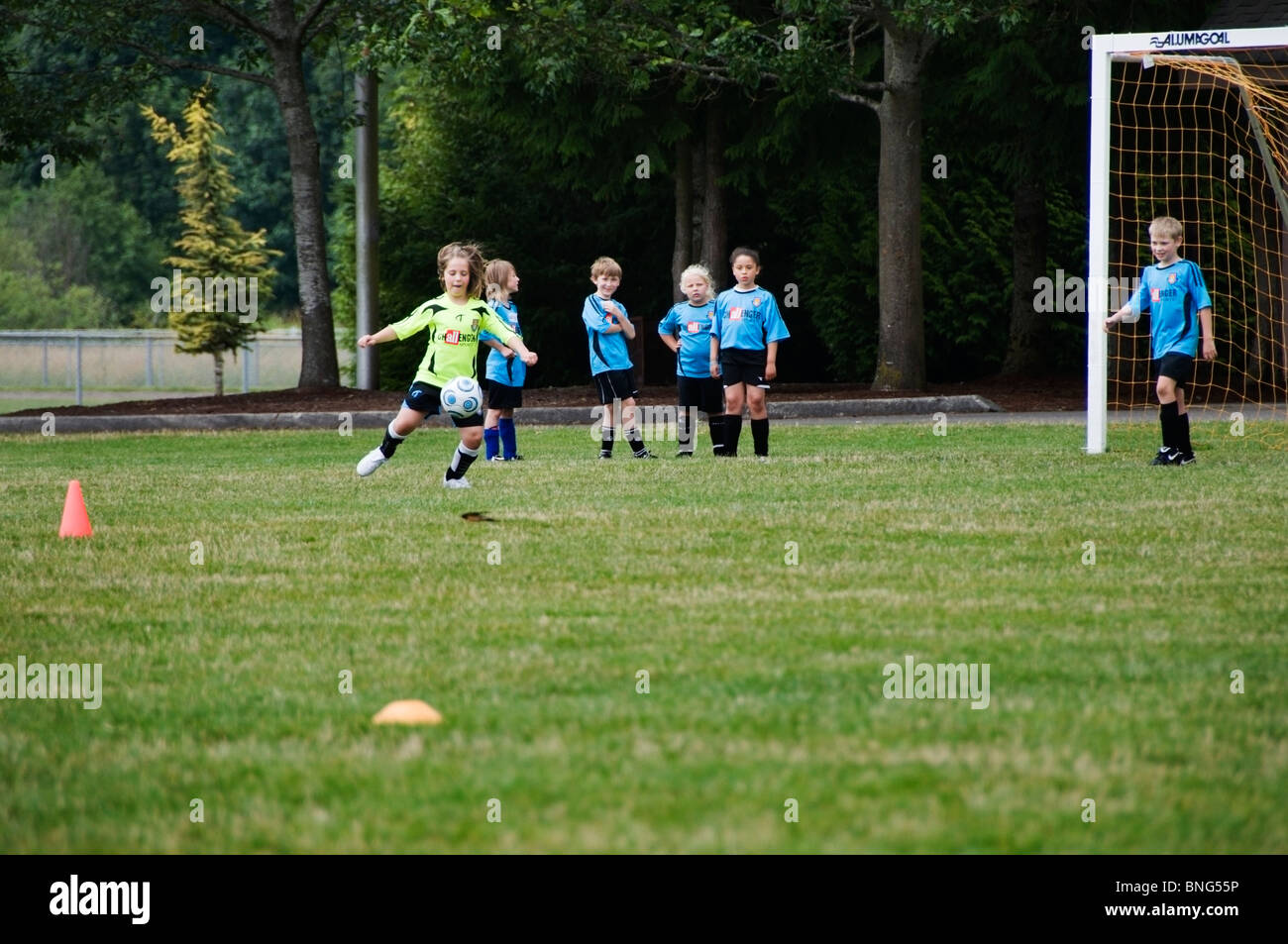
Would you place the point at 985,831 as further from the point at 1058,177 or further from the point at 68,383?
the point at 68,383

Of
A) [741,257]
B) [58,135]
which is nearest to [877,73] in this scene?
[741,257]

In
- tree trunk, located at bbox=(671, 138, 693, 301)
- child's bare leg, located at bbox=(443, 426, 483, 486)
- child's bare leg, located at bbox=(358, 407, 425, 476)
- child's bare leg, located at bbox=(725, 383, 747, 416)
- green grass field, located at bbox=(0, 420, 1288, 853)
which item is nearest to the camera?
green grass field, located at bbox=(0, 420, 1288, 853)

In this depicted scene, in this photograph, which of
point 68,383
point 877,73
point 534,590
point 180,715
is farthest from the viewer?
point 68,383

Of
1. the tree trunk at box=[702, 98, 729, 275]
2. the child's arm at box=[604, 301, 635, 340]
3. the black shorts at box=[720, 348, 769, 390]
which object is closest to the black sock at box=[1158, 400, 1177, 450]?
the black shorts at box=[720, 348, 769, 390]

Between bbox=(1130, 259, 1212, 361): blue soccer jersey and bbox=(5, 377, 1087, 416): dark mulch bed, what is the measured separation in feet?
24.3

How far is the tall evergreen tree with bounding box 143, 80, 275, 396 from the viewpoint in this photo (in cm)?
3672

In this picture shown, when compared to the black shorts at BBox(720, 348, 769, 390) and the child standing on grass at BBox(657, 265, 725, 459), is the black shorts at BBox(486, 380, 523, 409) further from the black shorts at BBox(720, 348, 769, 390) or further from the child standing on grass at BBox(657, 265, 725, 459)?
the black shorts at BBox(720, 348, 769, 390)

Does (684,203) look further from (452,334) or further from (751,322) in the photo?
(452,334)

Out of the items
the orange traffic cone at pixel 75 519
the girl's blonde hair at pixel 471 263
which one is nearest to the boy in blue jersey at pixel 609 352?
the girl's blonde hair at pixel 471 263

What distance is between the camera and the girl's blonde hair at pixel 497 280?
49.2ft

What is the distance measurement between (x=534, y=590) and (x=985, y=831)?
11.7 ft

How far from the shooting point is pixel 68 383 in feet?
158

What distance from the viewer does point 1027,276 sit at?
81.0 feet

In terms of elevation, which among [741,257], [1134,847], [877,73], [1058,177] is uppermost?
[877,73]
